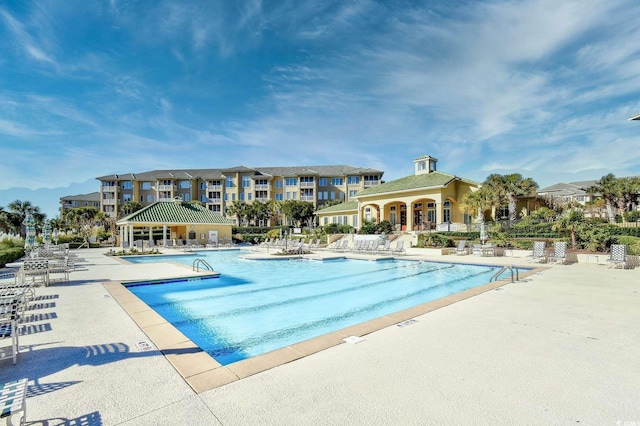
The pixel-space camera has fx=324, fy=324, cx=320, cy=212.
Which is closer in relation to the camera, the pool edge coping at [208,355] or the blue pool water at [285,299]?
the pool edge coping at [208,355]

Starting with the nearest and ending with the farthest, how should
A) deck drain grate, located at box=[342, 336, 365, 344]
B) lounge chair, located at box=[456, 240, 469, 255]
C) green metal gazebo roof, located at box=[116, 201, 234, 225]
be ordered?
deck drain grate, located at box=[342, 336, 365, 344] < lounge chair, located at box=[456, 240, 469, 255] < green metal gazebo roof, located at box=[116, 201, 234, 225]

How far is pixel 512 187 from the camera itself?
29.1 m

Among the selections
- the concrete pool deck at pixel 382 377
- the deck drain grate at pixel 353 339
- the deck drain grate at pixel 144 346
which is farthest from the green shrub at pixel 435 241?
the deck drain grate at pixel 144 346

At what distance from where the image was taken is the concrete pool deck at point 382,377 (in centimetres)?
277

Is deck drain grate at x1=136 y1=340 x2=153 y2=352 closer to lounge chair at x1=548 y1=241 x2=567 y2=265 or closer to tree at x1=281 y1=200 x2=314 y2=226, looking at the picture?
lounge chair at x1=548 y1=241 x2=567 y2=265

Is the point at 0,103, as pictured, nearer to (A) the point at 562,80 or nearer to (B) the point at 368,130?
(B) the point at 368,130

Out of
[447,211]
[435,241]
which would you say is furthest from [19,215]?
[447,211]

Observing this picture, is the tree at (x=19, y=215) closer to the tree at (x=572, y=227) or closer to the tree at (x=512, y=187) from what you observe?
the tree at (x=512, y=187)

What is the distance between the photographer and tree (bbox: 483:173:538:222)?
29.1 meters

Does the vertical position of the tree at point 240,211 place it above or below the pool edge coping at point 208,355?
above

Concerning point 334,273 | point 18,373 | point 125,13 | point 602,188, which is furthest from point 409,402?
point 602,188

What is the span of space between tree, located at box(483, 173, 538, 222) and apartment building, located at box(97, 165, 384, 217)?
25806 mm

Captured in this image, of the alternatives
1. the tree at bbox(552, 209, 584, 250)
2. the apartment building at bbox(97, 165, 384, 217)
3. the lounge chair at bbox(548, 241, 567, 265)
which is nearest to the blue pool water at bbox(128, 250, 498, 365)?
the lounge chair at bbox(548, 241, 567, 265)

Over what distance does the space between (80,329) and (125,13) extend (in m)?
13.2
